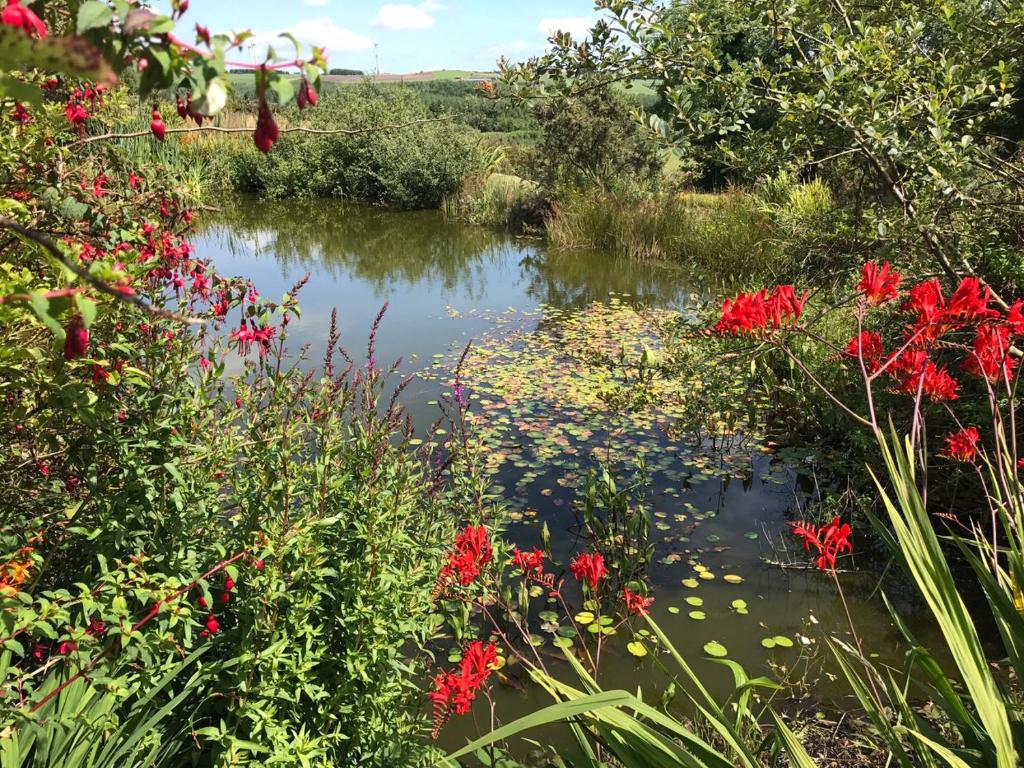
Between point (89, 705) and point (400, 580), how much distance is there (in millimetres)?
736

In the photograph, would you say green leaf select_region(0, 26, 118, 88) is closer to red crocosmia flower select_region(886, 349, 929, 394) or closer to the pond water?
red crocosmia flower select_region(886, 349, 929, 394)

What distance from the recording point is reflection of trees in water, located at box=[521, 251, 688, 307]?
871 cm

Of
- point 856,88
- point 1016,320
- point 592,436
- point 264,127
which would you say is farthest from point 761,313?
point 592,436

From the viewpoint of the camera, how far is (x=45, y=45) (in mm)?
490

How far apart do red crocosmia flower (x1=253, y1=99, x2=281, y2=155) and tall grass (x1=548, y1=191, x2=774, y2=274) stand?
8.19 meters

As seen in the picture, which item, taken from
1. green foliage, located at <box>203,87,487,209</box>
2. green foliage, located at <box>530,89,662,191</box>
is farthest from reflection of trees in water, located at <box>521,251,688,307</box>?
green foliage, located at <box>203,87,487,209</box>

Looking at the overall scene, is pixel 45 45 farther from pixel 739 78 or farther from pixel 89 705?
pixel 739 78

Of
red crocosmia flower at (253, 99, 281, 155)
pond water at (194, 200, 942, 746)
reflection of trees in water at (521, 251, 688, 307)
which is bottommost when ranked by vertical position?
pond water at (194, 200, 942, 746)

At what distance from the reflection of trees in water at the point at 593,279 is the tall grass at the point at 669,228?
1.05 feet

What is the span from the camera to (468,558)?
1.91 meters

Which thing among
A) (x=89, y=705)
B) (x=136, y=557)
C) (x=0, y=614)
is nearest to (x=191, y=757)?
(x=89, y=705)

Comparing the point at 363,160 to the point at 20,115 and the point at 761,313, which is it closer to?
the point at 20,115

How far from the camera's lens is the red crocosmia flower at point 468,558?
1903 millimetres

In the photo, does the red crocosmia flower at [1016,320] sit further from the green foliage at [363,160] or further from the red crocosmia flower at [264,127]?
the green foliage at [363,160]
